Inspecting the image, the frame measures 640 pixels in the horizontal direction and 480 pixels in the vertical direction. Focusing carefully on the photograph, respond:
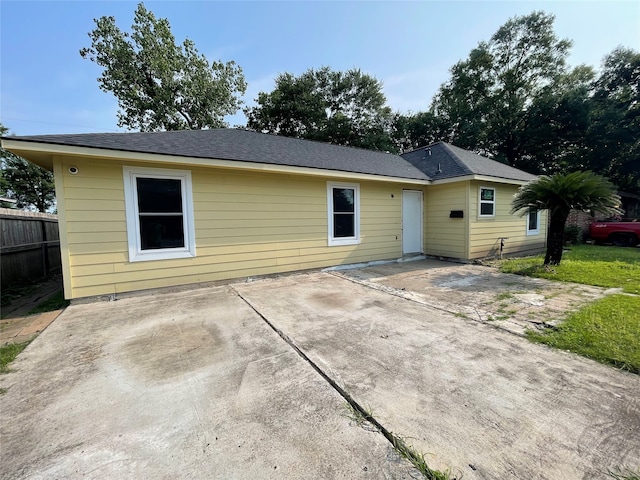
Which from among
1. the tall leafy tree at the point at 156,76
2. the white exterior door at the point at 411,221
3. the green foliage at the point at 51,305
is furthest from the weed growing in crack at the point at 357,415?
the tall leafy tree at the point at 156,76

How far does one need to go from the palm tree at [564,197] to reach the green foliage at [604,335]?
2911 millimetres

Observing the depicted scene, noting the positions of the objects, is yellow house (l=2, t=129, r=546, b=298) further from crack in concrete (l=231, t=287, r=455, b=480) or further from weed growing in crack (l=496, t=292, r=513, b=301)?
crack in concrete (l=231, t=287, r=455, b=480)

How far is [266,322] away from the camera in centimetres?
364

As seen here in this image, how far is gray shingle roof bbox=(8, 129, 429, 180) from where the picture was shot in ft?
14.8

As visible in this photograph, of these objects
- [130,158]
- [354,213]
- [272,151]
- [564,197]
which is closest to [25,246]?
[130,158]

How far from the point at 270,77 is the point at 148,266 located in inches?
776

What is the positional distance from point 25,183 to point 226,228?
32883 millimetres

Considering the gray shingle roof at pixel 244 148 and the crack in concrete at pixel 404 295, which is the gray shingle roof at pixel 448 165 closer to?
the gray shingle roof at pixel 244 148

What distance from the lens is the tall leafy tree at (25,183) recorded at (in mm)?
24719

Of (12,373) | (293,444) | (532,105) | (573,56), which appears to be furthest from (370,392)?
(573,56)

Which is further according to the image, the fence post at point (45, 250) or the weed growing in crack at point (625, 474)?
the fence post at point (45, 250)

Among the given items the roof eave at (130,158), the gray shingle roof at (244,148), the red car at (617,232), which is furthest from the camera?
the red car at (617,232)

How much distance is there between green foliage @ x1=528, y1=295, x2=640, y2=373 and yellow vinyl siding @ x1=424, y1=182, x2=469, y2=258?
4190 millimetres

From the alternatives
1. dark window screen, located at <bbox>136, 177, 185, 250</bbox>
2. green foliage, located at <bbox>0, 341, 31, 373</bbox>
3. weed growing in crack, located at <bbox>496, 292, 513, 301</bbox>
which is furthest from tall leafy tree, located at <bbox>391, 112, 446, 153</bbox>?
green foliage, located at <bbox>0, 341, 31, 373</bbox>
